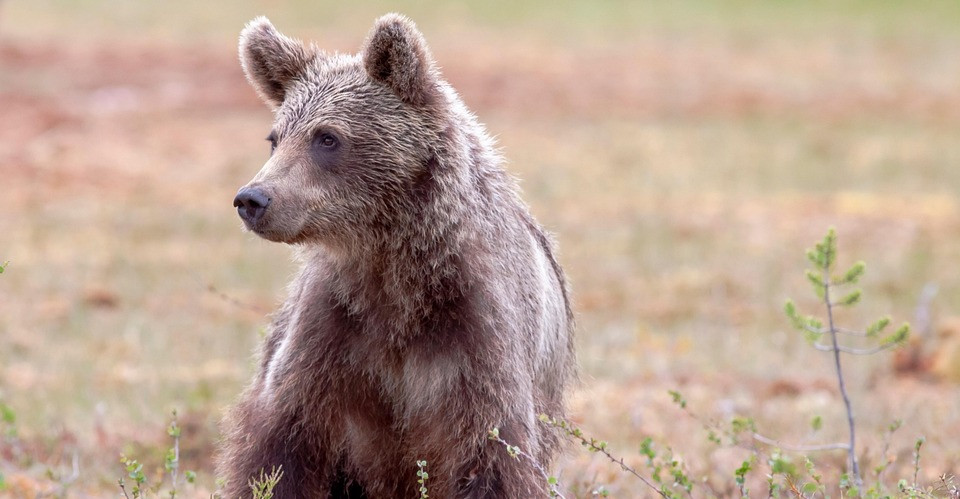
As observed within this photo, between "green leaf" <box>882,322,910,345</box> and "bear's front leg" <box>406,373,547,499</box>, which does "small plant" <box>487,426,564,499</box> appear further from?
"green leaf" <box>882,322,910,345</box>

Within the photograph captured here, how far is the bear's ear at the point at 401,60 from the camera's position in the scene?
4.93 meters

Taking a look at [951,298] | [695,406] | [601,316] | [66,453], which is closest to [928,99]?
[951,298]

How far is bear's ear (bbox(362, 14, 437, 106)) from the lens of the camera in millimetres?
4934

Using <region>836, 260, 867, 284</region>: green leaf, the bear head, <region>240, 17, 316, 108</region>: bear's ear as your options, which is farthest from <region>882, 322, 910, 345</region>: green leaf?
<region>240, 17, 316, 108</region>: bear's ear

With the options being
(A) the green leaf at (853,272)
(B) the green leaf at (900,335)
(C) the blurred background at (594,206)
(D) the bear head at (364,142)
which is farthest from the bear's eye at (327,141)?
(B) the green leaf at (900,335)

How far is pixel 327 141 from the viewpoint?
5.06 metres

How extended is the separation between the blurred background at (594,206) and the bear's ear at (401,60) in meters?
1.59

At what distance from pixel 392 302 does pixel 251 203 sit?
2.07ft

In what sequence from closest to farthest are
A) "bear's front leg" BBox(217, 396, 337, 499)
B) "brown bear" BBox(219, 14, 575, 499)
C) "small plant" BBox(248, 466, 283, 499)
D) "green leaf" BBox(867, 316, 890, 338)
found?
"small plant" BBox(248, 466, 283, 499), "brown bear" BBox(219, 14, 575, 499), "bear's front leg" BBox(217, 396, 337, 499), "green leaf" BBox(867, 316, 890, 338)

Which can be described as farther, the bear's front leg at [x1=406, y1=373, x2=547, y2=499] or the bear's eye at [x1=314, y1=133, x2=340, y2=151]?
the bear's eye at [x1=314, y1=133, x2=340, y2=151]

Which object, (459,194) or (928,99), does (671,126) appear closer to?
(928,99)

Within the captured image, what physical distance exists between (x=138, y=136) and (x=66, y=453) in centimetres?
1601

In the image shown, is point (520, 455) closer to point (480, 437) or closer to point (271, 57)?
point (480, 437)

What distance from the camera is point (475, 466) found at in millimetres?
4773
